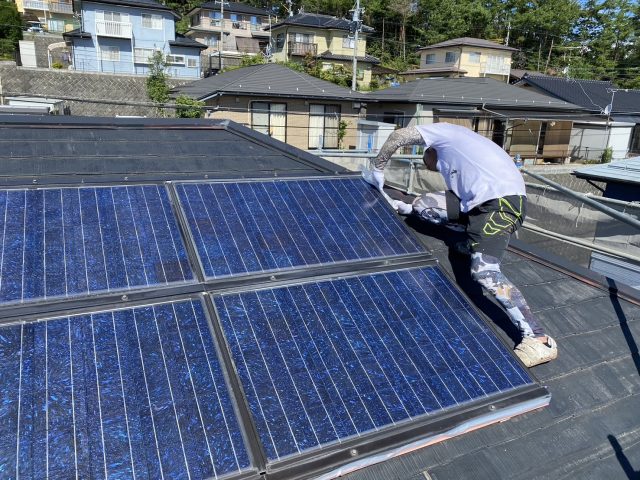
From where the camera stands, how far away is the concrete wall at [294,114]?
25.2 meters

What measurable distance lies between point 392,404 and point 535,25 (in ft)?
262

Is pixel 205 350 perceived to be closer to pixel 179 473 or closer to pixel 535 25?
pixel 179 473

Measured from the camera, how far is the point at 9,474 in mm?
1896

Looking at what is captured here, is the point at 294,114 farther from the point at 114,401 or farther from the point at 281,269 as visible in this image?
the point at 114,401

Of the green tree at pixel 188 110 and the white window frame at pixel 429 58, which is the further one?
the white window frame at pixel 429 58

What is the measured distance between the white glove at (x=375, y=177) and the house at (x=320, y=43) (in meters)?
46.8

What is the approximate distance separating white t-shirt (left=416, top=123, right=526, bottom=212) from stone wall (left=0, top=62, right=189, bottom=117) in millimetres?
29577

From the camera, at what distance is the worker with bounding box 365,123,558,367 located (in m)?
3.29

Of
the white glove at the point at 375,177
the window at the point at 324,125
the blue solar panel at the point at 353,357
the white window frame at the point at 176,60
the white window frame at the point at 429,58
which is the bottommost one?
the window at the point at 324,125

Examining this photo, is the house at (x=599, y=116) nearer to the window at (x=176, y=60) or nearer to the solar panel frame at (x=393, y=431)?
the window at (x=176, y=60)

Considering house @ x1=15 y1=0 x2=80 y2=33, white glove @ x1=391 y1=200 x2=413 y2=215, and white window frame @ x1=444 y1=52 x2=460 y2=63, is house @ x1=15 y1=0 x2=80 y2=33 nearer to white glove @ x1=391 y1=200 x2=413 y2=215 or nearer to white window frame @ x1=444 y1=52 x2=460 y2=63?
white window frame @ x1=444 y1=52 x2=460 y2=63

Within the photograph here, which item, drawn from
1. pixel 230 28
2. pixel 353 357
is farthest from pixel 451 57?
pixel 353 357

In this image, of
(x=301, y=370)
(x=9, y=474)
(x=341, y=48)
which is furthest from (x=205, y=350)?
(x=341, y=48)

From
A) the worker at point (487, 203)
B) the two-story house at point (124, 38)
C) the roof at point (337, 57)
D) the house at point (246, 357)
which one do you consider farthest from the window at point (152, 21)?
the worker at point (487, 203)
